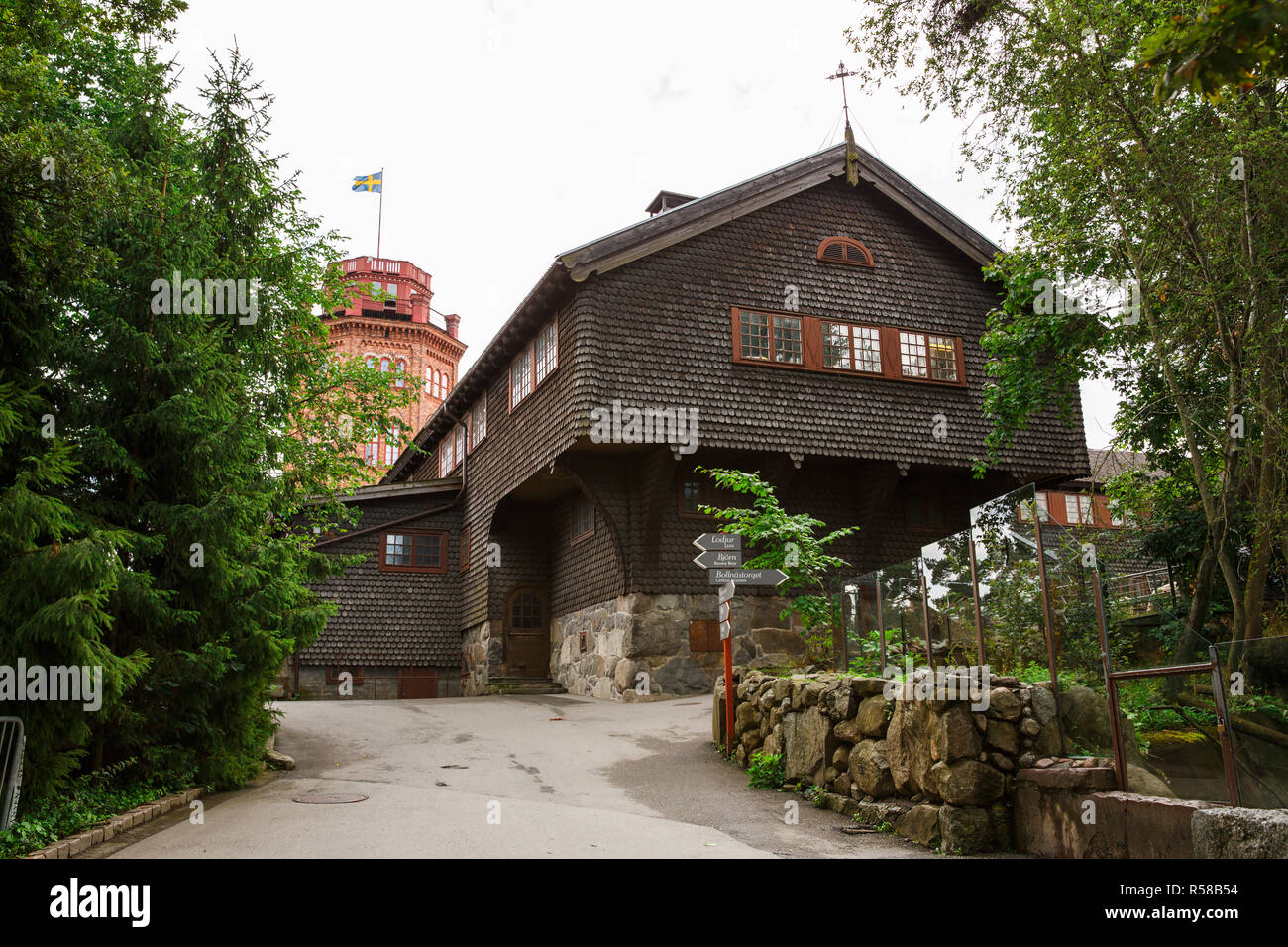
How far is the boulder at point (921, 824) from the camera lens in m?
7.83

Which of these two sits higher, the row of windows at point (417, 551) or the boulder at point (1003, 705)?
the row of windows at point (417, 551)

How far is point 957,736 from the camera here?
7770mm

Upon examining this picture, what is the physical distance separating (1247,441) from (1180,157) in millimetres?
3254

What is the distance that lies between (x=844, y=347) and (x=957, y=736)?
41.8ft

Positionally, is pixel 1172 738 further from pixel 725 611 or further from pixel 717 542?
pixel 717 542

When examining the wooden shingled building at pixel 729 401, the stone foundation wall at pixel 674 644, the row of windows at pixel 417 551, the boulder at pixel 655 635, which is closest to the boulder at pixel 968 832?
the stone foundation wall at pixel 674 644

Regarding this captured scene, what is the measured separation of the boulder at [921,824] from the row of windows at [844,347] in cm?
1164

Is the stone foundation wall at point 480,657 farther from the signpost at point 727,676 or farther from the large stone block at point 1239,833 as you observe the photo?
the large stone block at point 1239,833

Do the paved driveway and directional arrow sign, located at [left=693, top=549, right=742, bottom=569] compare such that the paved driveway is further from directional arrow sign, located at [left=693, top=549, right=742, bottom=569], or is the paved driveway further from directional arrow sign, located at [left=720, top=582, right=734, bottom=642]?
directional arrow sign, located at [left=693, top=549, right=742, bottom=569]

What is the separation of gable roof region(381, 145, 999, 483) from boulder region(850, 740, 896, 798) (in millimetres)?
11001

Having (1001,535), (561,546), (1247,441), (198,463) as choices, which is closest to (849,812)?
(1001,535)

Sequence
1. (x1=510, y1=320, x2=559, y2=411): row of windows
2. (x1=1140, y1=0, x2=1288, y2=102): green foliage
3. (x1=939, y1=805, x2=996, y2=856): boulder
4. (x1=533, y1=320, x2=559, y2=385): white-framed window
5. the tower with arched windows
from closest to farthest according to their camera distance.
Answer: (x1=1140, y1=0, x2=1288, y2=102): green foliage
(x1=939, y1=805, x2=996, y2=856): boulder
(x1=533, y1=320, x2=559, y2=385): white-framed window
(x1=510, y1=320, x2=559, y2=411): row of windows
the tower with arched windows

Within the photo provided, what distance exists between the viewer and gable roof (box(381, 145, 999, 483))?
704 inches

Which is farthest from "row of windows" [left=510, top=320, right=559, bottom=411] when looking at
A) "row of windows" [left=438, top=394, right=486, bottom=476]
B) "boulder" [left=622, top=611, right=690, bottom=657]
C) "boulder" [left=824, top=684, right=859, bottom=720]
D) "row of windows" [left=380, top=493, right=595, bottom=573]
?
"boulder" [left=824, top=684, right=859, bottom=720]
